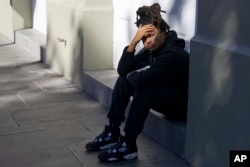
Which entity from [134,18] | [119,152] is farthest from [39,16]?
[119,152]

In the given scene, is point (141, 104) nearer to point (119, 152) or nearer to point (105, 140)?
point (119, 152)

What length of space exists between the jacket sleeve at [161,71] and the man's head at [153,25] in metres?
0.16

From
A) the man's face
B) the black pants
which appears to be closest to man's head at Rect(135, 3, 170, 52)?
the man's face

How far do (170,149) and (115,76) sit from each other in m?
1.98

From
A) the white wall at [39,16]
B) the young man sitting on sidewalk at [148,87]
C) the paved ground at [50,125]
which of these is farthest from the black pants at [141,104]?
the white wall at [39,16]

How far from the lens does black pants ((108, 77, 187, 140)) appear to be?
4.06m

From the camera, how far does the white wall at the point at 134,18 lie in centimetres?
498

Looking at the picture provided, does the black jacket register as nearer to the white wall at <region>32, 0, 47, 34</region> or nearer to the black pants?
the black pants

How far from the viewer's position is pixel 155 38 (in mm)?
4207

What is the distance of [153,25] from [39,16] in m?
6.21

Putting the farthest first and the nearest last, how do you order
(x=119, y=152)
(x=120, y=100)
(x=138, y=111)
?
1. (x=120, y=100)
2. (x=119, y=152)
3. (x=138, y=111)

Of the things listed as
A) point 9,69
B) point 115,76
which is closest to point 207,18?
point 115,76

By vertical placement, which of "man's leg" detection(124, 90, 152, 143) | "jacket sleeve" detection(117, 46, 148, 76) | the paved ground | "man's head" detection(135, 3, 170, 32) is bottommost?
the paved ground

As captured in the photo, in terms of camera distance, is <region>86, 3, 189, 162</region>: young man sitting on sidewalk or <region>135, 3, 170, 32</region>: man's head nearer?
<region>86, 3, 189, 162</region>: young man sitting on sidewalk
